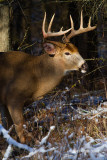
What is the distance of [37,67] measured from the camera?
6387mm

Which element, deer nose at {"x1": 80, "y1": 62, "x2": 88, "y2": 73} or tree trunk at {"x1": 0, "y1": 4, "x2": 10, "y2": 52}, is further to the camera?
tree trunk at {"x1": 0, "y1": 4, "x2": 10, "y2": 52}

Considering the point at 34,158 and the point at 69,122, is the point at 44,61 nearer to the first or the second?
the point at 69,122

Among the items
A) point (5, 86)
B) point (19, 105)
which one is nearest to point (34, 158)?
point (19, 105)

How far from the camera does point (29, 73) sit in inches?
243

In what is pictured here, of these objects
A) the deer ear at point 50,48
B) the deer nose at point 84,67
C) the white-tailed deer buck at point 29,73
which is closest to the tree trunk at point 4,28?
the white-tailed deer buck at point 29,73

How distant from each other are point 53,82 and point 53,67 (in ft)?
1.06

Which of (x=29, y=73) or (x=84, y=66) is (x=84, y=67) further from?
(x=29, y=73)

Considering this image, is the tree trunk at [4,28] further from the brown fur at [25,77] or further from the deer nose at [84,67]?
the deer nose at [84,67]

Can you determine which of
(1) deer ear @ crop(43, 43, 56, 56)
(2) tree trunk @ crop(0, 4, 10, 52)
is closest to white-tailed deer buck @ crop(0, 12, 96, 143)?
(1) deer ear @ crop(43, 43, 56, 56)

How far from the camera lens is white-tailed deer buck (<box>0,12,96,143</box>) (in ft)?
19.3

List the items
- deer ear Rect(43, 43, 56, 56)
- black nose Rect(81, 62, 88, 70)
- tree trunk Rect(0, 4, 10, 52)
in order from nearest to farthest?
black nose Rect(81, 62, 88, 70) < deer ear Rect(43, 43, 56, 56) < tree trunk Rect(0, 4, 10, 52)

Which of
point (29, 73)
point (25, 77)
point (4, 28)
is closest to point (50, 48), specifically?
point (29, 73)

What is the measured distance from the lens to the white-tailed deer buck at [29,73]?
5895 mm

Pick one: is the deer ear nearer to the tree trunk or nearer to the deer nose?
the deer nose
